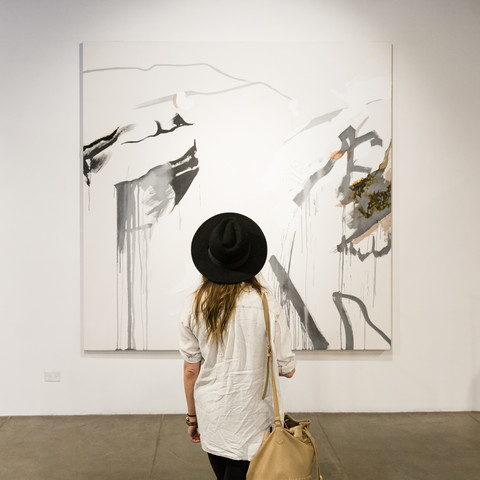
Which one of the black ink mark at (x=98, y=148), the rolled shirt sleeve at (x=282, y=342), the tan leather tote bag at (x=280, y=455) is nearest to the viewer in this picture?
the tan leather tote bag at (x=280, y=455)

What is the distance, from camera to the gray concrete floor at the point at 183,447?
2.93 meters

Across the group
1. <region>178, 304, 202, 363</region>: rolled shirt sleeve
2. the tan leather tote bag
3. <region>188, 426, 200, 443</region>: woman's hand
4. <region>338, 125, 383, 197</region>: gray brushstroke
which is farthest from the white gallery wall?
the tan leather tote bag

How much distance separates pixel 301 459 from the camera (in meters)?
1.79

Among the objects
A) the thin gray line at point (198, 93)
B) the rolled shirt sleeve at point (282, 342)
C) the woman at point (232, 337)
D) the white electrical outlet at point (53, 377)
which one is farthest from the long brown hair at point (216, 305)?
the white electrical outlet at point (53, 377)

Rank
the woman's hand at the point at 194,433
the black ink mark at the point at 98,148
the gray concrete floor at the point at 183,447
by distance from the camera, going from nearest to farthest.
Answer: the woman's hand at the point at 194,433 < the gray concrete floor at the point at 183,447 < the black ink mark at the point at 98,148

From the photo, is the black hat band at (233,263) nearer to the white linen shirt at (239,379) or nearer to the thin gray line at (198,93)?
the white linen shirt at (239,379)

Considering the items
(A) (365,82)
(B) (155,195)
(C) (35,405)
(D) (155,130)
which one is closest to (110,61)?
(D) (155,130)

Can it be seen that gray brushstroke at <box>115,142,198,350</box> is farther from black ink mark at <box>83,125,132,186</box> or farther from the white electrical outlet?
the white electrical outlet

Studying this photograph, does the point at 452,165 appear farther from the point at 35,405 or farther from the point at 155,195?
the point at 35,405

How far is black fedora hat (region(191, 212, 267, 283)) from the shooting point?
6.03ft

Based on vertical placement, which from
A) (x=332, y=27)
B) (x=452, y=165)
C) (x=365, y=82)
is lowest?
(x=452, y=165)

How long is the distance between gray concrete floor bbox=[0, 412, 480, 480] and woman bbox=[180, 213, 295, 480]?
1174 millimetres

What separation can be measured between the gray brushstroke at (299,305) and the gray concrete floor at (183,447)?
22.0 inches

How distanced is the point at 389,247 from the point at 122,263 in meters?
2.02
